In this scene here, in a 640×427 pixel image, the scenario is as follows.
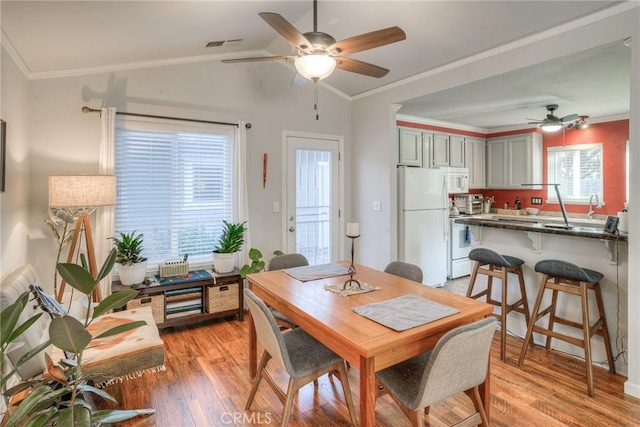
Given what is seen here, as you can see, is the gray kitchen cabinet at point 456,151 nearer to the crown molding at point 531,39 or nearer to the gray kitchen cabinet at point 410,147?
the gray kitchen cabinet at point 410,147

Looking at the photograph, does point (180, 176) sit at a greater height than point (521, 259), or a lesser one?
greater

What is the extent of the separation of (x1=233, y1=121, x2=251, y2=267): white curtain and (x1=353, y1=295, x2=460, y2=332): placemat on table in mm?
2269

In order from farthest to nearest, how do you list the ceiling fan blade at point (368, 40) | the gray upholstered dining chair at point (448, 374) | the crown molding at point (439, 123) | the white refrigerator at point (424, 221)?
the crown molding at point (439, 123), the white refrigerator at point (424, 221), the ceiling fan blade at point (368, 40), the gray upholstered dining chair at point (448, 374)

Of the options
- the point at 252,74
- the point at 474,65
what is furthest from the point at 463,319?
the point at 252,74

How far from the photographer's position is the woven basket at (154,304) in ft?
10.3

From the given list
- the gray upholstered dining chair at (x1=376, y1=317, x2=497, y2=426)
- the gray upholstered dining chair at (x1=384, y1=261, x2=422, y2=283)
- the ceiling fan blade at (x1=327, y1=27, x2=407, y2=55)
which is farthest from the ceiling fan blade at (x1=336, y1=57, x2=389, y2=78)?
the gray upholstered dining chair at (x1=376, y1=317, x2=497, y2=426)

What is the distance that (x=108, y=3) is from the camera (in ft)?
6.65

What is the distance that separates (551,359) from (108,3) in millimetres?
4059

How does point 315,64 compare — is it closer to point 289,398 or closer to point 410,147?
point 289,398

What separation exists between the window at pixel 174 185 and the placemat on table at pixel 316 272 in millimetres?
1525

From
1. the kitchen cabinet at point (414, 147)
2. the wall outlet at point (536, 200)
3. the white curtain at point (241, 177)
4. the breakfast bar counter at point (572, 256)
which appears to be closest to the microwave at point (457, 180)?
the kitchen cabinet at point (414, 147)

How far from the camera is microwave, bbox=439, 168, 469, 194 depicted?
5266mm

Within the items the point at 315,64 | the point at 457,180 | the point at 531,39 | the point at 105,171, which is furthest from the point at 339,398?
the point at 457,180

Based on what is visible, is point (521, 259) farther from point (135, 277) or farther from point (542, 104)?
point (135, 277)
